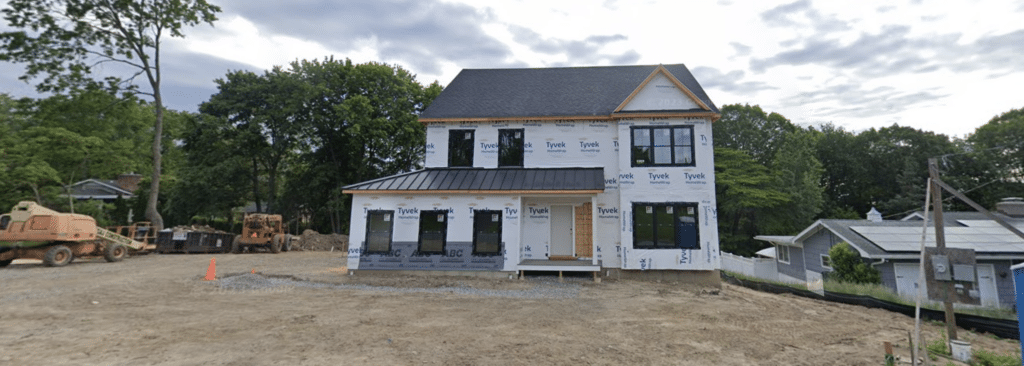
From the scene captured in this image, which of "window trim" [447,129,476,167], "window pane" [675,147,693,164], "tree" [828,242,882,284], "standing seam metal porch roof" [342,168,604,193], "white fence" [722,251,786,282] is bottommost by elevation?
"white fence" [722,251,786,282]

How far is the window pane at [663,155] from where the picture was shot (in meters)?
14.0

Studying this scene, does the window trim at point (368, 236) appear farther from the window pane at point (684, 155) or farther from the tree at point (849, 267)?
the tree at point (849, 267)

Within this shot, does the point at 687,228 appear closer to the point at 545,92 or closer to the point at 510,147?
the point at 510,147

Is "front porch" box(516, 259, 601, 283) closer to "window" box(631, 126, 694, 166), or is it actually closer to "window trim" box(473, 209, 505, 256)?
"window trim" box(473, 209, 505, 256)

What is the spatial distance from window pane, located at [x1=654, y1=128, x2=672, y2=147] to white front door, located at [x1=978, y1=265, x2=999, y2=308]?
1352cm

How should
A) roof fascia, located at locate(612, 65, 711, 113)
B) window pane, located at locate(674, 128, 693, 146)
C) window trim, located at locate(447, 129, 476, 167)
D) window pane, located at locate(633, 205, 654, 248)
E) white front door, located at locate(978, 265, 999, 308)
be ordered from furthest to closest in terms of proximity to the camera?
window trim, located at locate(447, 129, 476, 167), white front door, located at locate(978, 265, 999, 308), window pane, located at locate(674, 128, 693, 146), roof fascia, located at locate(612, 65, 711, 113), window pane, located at locate(633, 205, 654, 248)

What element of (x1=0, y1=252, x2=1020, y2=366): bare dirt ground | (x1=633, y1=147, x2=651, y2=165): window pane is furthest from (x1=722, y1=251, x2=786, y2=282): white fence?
(x1=633, y1=147, x2=651, y2=165): window pane

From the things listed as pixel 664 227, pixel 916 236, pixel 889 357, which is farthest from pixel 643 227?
pixel 916 236

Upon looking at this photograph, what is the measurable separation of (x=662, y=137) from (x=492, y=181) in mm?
6243

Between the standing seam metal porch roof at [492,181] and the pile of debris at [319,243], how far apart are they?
1461 cm

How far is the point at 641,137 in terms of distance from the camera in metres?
14.3

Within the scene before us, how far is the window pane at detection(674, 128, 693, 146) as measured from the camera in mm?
13941

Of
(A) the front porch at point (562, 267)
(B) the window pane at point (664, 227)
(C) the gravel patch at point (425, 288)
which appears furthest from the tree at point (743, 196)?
(C) the gravel patch at point (425, 288)

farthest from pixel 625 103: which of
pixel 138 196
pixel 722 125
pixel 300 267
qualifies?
pixel 138 196
